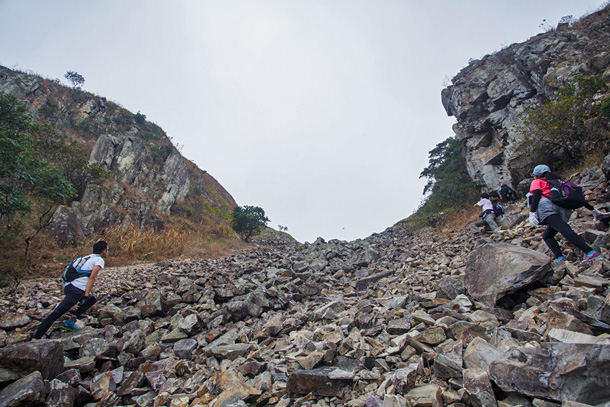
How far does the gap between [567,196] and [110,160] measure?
2498 centimetres

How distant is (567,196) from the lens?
155 inches

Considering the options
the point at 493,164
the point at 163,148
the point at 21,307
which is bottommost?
Result: the point at 21,307

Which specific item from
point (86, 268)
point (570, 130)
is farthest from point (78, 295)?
point (570, 130)

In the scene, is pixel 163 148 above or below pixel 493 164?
above

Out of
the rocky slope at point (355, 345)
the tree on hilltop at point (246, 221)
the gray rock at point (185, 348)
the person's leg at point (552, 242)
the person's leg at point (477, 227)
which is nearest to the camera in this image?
the rocky slope at point (355, 345)

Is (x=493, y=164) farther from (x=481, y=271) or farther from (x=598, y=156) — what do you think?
(x=481, y=271)

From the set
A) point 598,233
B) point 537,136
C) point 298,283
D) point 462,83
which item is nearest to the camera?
point 598,233

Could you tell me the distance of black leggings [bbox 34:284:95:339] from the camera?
385cm

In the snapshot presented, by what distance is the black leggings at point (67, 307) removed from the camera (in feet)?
12.6

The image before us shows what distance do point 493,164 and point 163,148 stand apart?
29782mm

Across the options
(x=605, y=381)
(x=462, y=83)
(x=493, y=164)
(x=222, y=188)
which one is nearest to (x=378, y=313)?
(x=605, y=381)

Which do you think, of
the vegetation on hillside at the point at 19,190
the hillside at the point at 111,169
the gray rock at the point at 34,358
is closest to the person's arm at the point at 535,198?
the gray rock at the point at 34,358

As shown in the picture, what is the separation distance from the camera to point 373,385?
2.23 metres

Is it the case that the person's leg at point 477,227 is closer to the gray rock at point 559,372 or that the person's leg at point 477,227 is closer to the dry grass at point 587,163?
the dry grass at point 587,163
